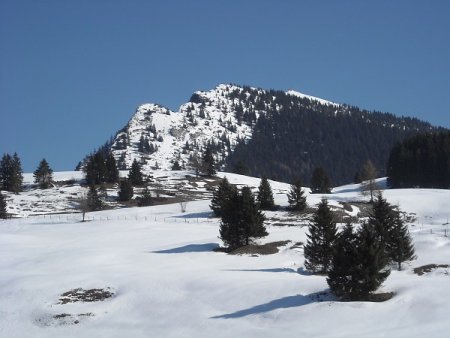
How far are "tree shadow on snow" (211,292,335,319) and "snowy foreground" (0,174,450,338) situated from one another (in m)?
0.07

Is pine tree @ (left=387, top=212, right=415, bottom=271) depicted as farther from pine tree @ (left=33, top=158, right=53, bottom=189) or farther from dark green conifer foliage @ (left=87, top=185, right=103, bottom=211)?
pine tree @ (left=33, top=158, right=53, bottom=189)

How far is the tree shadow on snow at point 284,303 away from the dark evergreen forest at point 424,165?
114 meters

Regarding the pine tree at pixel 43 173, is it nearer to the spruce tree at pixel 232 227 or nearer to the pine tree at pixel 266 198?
the pine tree at pixel 266 198

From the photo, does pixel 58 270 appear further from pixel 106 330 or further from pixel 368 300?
pixel 368 300

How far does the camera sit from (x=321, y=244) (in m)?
46.8

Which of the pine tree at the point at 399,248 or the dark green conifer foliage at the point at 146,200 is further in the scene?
the dark green conifer foliage at the point at 146,200

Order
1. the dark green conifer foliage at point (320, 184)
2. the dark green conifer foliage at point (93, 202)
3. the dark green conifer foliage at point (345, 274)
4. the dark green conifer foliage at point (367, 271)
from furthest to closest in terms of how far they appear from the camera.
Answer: the dark green conifer foliage at point (320, 184)
the dark green conifer foliage at point (93, 202)
the dark green conifer foliage at point (345, 274)
the dark green conifer foliage at point (367, 271)

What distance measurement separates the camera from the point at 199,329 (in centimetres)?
3209

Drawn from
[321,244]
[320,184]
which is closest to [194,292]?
[321,244]

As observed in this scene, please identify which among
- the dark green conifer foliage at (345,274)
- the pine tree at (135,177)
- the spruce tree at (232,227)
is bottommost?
the dark green conifer foliage at (345,274)

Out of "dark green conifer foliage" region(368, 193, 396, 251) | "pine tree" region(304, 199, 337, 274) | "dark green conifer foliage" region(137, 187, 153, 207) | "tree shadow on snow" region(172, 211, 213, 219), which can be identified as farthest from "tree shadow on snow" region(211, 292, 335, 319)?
"dark green conifer foliage" region(137, 187, 153, 207)

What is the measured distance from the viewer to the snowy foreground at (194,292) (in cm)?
3047

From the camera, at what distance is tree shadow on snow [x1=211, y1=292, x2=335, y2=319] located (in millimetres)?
33531

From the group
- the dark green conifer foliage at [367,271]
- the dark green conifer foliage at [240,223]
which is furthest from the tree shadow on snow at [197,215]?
the dark green conifer foliage at [367,271]
